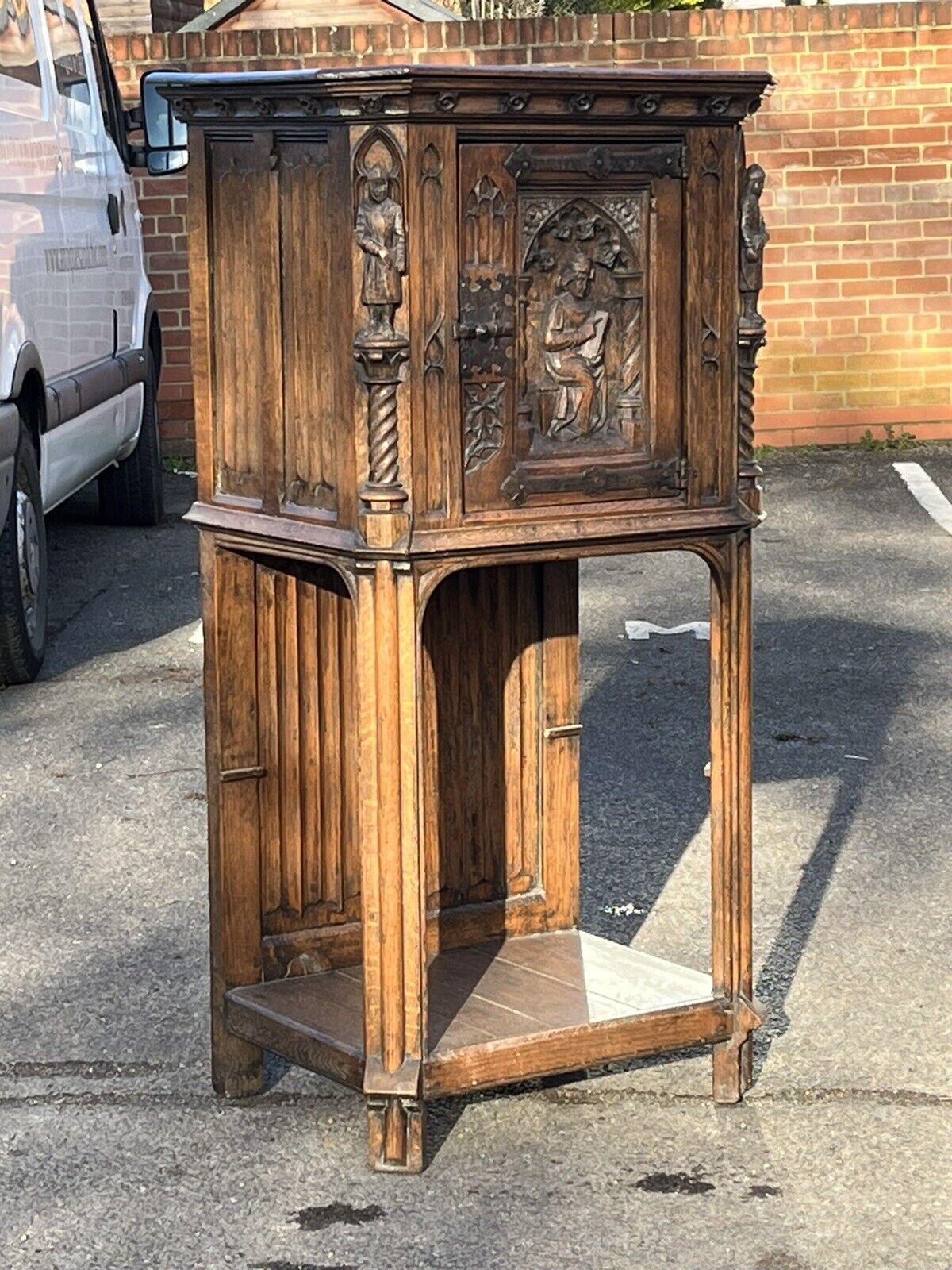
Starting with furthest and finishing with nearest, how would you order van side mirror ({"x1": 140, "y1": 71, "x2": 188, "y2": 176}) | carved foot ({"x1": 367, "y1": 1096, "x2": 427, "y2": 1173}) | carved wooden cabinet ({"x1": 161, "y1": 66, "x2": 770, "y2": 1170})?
1. van side mirror ({"x1": 140, "y1": 71, "x2": 188, "y2": 176})
2. carved foot ({"x1": 367, "y1": 1096, "x2": 427, "y2": 1173})
3. carved wooden cabinet ({"x1": 161, "y1": 66, "x2": 770, "y2": 1170})

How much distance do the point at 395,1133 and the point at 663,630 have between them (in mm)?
4505

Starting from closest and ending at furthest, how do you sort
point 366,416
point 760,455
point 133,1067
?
point 366,416
point 133,1067
point 760,455

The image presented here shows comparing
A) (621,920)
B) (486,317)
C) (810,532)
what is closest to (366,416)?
(486,317)

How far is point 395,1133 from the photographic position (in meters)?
3.59

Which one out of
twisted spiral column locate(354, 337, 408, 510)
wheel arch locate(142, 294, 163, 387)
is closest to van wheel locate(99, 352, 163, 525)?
wheel arch locate(142, 294, 163, 387)

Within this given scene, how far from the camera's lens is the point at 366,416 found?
332 centimetres

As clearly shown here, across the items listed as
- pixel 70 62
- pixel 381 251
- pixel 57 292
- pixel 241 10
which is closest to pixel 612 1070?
pixel 381 251

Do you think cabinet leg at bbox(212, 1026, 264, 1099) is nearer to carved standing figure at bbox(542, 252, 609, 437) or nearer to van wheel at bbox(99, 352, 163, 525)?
carved standing figure at bbox(542, 252, 609, 437)

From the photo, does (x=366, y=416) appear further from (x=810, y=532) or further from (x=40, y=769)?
(x=810, y=532)

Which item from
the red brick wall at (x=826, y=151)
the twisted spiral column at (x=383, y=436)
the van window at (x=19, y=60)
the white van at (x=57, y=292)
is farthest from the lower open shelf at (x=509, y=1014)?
the red brick wall at (x=826, y=151)

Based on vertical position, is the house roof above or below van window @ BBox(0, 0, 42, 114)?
above

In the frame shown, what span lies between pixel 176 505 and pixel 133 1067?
765 centimetres

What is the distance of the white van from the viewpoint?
23.6 ft

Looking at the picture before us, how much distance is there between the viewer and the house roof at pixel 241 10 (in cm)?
1919
